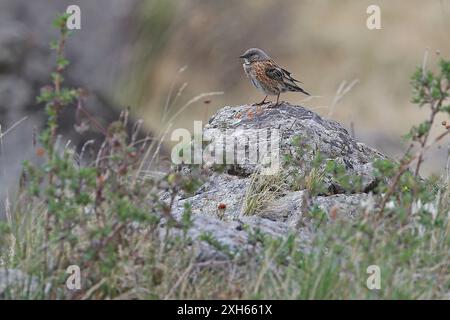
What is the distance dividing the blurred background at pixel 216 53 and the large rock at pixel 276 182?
6160 millimetres

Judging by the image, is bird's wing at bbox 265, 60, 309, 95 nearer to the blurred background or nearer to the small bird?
the small bird

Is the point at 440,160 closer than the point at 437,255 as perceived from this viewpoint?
No

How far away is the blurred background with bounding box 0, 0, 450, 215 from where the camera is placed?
14.8 metres

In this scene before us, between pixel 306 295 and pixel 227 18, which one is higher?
pixel 227 18

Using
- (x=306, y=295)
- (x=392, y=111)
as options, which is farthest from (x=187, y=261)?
(x=392, y=111)

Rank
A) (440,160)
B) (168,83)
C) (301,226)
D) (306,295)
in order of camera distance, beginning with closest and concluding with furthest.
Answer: (306,295), (301,226), (440,160), (168,83)

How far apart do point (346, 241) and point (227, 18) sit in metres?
11.4

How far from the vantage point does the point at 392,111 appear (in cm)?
1524

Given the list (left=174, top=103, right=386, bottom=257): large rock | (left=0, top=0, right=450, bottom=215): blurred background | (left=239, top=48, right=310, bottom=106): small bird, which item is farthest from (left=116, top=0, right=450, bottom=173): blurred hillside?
(left=174, top=103, right=386, bottom=257): large rock

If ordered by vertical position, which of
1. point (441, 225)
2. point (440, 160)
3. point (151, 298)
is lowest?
point (151, 298)

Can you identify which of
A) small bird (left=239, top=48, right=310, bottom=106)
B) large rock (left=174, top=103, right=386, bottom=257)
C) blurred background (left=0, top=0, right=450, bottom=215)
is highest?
blurred background (left=0, top=0, right=450, bottom=215)

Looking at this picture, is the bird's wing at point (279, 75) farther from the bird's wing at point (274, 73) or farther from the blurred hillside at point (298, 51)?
the blurred hillside at point (298, 51)

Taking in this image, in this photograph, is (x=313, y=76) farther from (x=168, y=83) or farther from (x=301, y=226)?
(x=301, y=226)

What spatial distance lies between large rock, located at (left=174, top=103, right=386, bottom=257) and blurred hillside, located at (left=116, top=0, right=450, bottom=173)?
6247mm
